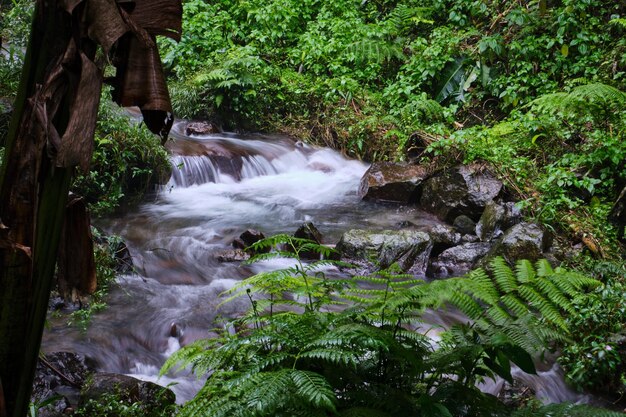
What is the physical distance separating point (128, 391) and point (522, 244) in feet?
16.1

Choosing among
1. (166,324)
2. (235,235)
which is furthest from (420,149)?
(166,324)

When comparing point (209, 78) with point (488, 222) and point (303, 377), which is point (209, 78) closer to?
point (488, 222)

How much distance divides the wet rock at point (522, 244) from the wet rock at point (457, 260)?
25 centimetres

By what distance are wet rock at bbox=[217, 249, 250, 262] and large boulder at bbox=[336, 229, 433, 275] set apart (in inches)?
48.2

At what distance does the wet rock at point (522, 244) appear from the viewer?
21.9 ft

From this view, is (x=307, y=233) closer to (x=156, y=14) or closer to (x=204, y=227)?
(x=204, y=227)

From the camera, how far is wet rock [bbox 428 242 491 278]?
7.00m

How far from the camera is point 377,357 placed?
2189 millimetres

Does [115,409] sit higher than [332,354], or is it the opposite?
[332,354]

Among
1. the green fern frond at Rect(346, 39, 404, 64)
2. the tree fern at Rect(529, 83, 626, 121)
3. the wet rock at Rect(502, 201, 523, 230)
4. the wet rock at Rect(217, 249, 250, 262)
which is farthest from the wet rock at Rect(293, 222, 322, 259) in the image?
the green fern frond at Rect(346, 39, 404, 64)

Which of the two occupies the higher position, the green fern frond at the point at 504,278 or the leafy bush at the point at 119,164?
the leafy bush at the point at 119,164

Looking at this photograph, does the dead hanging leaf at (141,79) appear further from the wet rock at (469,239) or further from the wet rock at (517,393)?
the wet rock at (469,239)

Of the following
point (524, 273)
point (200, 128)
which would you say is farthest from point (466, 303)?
point (200, 128)

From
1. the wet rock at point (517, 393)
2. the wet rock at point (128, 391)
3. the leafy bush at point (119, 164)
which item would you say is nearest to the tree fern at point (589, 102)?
the wet rock at point (517, 393)
